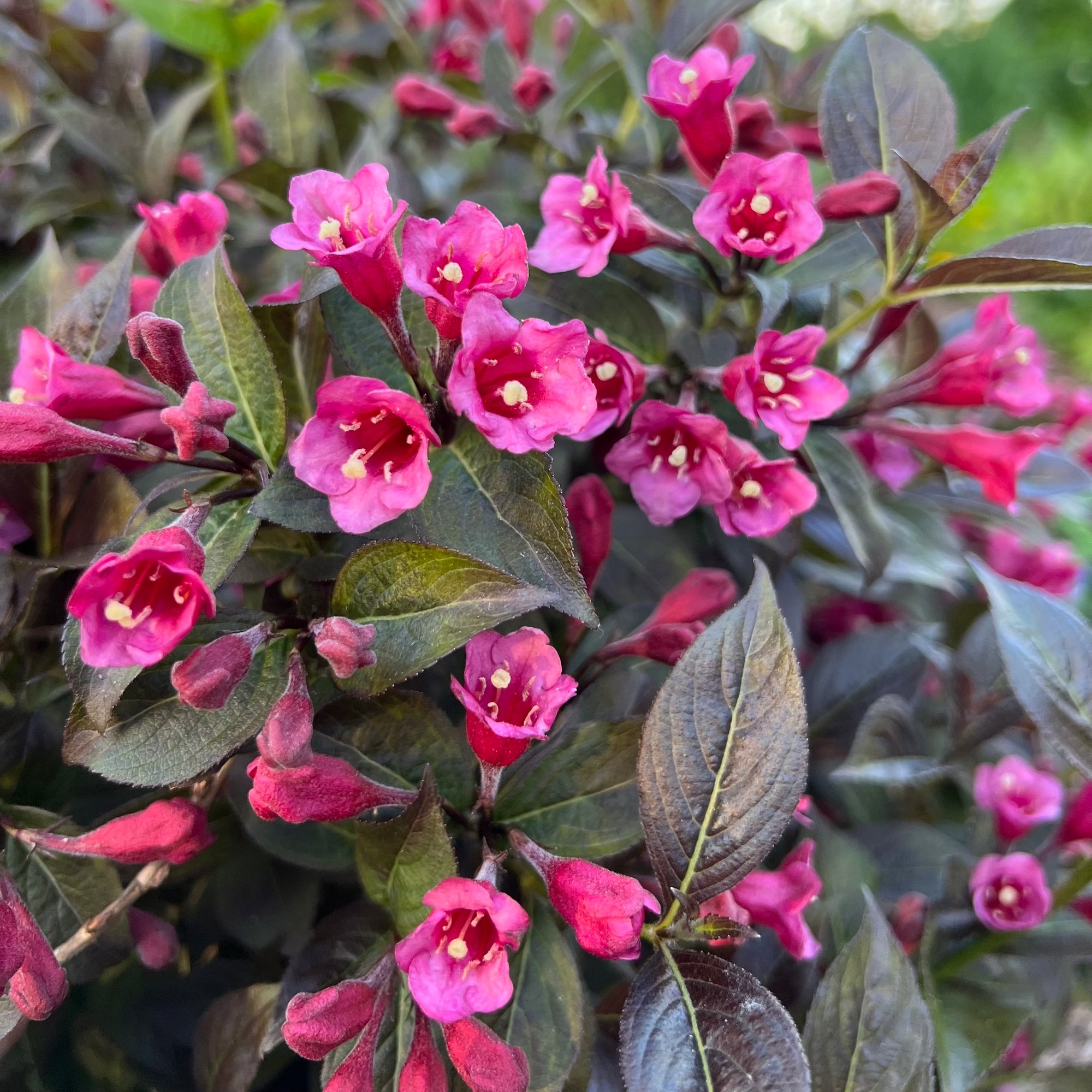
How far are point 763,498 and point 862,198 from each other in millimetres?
241

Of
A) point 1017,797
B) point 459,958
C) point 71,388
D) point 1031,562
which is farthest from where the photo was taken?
point 1031,562

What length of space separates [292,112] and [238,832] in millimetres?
792

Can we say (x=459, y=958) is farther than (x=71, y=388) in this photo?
No

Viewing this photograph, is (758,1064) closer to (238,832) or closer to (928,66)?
(238,832)

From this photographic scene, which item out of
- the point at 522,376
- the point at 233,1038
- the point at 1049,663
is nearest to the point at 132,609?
the point at 522,376

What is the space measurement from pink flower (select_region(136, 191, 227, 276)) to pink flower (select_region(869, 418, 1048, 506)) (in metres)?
0.60

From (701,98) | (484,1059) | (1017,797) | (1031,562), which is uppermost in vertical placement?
(701,98)

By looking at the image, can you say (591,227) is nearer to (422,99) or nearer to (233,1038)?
(422,99)

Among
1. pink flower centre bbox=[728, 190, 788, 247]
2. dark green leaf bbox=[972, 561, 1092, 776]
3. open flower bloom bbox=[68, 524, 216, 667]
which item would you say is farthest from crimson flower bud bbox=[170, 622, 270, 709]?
dark green leaf bbox=[972, 561, 1092, 776]

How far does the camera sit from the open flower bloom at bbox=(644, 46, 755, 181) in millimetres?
724

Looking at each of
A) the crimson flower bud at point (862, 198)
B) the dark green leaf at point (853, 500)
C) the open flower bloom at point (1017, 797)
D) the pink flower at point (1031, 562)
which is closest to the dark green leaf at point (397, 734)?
the dark green leaf at point (853, 500)

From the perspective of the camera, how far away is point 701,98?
723 mm

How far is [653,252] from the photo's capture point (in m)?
0.80

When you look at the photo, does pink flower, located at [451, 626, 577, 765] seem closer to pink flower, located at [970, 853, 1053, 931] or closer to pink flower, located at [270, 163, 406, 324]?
pink flower, located at [270, 163, 406, 324]
